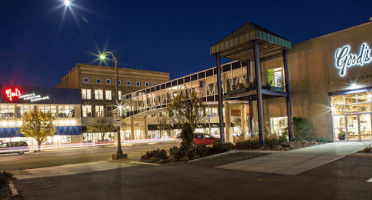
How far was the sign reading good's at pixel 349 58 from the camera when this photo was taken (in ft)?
65.8

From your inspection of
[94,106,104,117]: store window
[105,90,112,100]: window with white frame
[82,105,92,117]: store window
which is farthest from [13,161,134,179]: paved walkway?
[105,90,112,100]: window with white frame

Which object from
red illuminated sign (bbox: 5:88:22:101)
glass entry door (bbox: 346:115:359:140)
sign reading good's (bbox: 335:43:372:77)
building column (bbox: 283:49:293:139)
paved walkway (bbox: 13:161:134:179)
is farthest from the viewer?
red illuminated sign (bbox: 5:88:22:101)

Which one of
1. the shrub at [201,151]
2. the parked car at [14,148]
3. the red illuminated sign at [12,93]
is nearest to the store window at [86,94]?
the red illuminated sign at [12,93]

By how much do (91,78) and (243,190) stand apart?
55.7 meters

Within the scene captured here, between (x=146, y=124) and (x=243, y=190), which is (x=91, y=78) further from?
(x=243, y=190)

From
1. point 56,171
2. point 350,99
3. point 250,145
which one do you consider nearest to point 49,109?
point 56,171

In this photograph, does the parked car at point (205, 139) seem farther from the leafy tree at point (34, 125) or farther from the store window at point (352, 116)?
the leafy tree at point (34, 125)

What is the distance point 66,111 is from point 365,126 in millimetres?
46561

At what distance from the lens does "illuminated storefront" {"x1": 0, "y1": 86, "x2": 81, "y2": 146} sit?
4606cm

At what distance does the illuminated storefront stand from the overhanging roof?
3456 centimetres

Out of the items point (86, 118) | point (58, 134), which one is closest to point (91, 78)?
point (86, 118)

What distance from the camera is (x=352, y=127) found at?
21281mm

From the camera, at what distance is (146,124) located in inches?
2051

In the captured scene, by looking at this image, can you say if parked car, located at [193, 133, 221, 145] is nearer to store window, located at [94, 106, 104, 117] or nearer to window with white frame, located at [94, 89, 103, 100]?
store window, located at [94, 106, 104, 117]
